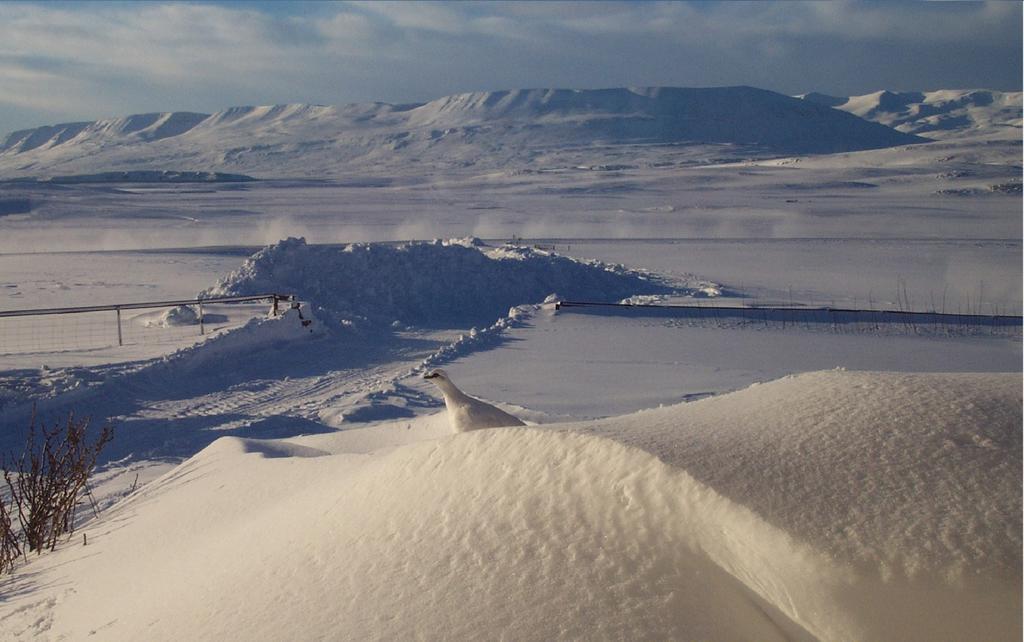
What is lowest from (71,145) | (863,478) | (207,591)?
(207,591)

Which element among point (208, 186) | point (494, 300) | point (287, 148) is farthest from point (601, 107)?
point (494, 300)

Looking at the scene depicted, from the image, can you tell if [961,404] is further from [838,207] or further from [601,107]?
[601,107]

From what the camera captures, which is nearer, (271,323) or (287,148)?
(271,323)

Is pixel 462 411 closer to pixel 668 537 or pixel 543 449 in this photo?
pixel 543 449

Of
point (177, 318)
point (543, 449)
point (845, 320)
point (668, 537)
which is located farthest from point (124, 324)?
point (668, 537)

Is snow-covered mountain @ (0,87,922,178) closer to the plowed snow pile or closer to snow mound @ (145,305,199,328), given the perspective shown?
snow mound @ (145,305,199,328)

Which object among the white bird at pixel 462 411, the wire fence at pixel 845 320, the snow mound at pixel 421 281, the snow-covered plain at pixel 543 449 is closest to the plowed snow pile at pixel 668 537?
the snow-covered plain at pixel 543 449

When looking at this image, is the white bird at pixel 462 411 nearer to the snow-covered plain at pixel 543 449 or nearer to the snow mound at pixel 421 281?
the snow-covered plain at pixel 543 449
